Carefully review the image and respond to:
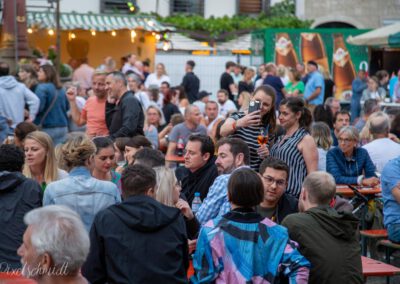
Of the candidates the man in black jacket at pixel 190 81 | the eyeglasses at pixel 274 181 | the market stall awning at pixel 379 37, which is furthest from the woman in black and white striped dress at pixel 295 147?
the man in black jacket at pixel 190 81

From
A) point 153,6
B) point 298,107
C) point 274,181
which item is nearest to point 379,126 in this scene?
point 298,107

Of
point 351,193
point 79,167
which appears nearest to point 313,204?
point 79,167

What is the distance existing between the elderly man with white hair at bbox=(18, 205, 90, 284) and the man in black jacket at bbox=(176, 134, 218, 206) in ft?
11.8

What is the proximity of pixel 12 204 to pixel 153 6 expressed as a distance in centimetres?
2561

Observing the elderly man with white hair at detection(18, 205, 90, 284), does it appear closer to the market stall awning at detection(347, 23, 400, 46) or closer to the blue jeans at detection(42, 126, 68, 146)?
the blue jeans at detection(42, 126, 68, 146)

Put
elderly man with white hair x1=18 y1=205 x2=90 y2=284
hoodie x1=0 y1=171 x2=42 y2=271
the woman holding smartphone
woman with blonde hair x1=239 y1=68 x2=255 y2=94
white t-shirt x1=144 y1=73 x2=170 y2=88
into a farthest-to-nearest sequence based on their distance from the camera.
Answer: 1. white t-shirt x1=144 y1=73 x2=170 y2=88
2. woman with blonde hair x1=239 y1=68 x2=255 y2=94
3. the woman holding smartphone
4. hoodie x1=0 y1=171 x2=42 y2=271
5. elderly man with white hair x1=18 y1=205 x2=90 y2=284

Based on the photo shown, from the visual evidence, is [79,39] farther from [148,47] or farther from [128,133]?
[128,133]

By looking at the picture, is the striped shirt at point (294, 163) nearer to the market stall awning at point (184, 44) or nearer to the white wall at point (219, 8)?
the market stall awning at point (184, 44)

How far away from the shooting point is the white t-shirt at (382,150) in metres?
11.1

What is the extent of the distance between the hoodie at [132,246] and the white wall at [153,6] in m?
26.2

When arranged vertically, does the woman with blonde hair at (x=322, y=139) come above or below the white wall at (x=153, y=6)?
below

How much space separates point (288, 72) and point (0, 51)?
7.55 meters

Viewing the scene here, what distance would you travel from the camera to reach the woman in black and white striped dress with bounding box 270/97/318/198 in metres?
8.28

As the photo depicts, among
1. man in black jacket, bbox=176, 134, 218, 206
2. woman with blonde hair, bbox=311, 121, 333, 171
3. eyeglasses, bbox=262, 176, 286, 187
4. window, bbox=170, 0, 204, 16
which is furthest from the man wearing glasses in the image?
window, bbox=170, 0, 204, 16
